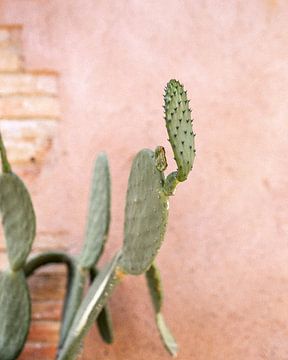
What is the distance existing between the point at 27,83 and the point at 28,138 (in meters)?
0.16

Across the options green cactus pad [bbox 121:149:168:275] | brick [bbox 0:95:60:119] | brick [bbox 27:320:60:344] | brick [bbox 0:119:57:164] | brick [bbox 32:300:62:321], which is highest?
brick [bbox 0:95:60:119]

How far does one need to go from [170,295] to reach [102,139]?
49 cm

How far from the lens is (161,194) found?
1722 mm

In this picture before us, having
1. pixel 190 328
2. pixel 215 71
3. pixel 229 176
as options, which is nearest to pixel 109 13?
pixel 215 71

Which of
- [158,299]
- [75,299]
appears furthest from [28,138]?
[158,299]

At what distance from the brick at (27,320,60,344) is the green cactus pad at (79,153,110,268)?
0.29 meters

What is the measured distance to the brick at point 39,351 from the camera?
2324mm

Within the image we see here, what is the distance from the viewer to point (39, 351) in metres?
2.33

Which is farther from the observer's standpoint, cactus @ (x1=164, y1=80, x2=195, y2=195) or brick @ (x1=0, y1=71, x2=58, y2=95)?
brick @ (x1=0, y1=71, x2=58, y2=95)

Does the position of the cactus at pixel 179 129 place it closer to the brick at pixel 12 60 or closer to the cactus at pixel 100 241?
the cactus at pixel 100 241

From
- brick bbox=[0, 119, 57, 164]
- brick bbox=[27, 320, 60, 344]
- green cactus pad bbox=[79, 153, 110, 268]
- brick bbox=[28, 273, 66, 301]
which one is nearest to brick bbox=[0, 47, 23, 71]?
brick bbox=[0, 119, 57, 164]

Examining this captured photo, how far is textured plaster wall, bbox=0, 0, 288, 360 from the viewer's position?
2.34m

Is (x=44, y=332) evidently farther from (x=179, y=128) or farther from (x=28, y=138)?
(x=179, y=128)

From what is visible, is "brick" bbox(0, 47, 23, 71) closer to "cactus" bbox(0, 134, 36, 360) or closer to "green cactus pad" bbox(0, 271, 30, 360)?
"cactus" bbox(0, 134, 36, 360)
